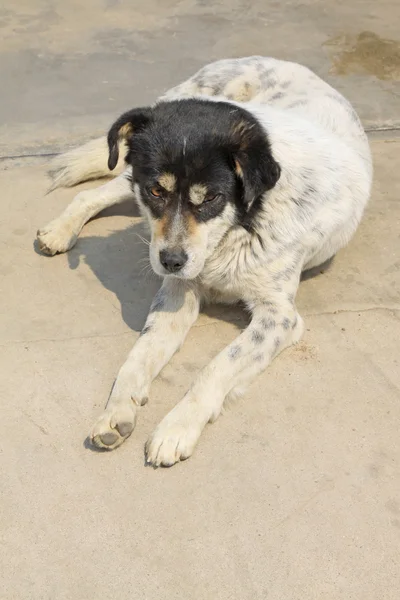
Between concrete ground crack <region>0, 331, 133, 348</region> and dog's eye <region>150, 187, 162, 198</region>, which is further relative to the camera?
concrete ground crack <region>0, 331, 133, 348</region>

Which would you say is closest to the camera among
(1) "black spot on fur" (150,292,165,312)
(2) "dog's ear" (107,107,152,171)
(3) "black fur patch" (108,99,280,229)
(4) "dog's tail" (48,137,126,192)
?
(3) "black fur patch" (108,99,280,229)

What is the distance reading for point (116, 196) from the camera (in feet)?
16.1

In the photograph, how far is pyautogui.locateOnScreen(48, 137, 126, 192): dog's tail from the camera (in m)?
5.19

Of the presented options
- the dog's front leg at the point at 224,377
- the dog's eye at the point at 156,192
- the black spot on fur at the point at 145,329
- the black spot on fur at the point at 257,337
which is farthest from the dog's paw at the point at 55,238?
the black spot on fur at the point at 257,337

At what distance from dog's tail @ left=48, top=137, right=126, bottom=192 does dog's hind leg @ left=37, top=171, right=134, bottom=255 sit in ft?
0.76

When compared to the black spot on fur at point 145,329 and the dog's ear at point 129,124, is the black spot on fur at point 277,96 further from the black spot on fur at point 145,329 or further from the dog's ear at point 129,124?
the black spot on fur at point 145,329

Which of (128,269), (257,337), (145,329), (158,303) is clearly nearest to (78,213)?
(128,269)

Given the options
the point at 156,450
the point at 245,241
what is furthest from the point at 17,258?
the point at 156,450

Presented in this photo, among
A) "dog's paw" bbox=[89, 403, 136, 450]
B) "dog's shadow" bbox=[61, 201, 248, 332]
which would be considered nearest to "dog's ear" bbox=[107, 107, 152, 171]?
"dog's shadow" bbox=[61, 201, 248, 332]

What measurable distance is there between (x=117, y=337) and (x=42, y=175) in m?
1.77

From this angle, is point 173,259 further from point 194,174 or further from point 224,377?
point 224,377

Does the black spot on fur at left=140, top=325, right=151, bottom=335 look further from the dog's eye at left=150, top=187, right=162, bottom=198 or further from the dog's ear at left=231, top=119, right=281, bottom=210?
the dog's ear at left=231, top=119, right=281, bottom=210

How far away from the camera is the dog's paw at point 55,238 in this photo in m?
4.54

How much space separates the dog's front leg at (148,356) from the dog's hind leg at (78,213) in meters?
0.77
